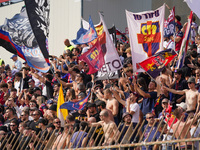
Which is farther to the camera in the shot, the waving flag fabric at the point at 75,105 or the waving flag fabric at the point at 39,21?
the waving flag fabric at the point at 39,21

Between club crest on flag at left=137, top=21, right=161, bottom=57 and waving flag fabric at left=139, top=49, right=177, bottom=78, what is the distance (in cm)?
94

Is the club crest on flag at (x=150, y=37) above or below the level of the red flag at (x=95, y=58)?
above

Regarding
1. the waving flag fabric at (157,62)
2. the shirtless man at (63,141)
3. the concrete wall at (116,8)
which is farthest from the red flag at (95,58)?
the concrete wall at (116,8)

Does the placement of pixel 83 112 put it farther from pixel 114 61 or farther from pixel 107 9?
pixel 107 9

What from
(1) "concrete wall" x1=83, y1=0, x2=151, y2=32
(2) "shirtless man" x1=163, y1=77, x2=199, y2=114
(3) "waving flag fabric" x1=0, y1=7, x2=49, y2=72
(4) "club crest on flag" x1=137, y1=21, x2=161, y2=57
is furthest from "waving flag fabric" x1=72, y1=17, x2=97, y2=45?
(1) "concrete wall" x1=83, y1=0, x2=151, y2=32

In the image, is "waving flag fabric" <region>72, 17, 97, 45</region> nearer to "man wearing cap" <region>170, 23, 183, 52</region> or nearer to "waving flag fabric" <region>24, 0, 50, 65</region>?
"waving flag fabric" <region>24, 0, 50, 65</region>

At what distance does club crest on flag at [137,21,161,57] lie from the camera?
13.4m

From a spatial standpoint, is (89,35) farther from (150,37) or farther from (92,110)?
(92,110)

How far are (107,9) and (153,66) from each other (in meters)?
12.7

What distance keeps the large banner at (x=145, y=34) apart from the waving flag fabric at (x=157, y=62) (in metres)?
0.84

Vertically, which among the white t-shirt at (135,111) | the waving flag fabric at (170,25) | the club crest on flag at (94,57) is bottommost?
the white t-shirt at (135,111)

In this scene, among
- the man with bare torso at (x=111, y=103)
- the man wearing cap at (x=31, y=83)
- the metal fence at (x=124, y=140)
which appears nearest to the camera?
the metal fence at (x=124, y=140)

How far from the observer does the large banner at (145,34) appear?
13375 millimetres

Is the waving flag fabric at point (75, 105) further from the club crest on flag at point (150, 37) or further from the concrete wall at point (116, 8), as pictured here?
the concrete wall at point (116, 8)
